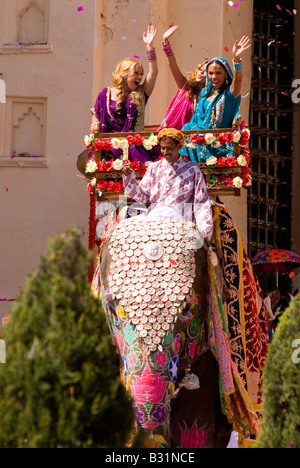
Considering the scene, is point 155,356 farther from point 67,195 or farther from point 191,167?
point 67,195

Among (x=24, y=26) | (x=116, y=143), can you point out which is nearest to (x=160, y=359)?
(x=116, y=143)

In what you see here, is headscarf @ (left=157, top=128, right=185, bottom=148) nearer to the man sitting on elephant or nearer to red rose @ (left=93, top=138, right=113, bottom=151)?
the man sitting on elephant

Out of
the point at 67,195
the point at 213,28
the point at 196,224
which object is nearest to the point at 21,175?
the point at 67,195

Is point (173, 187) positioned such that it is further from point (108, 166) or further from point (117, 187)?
point (108, 166)

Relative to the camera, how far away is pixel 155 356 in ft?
23.3

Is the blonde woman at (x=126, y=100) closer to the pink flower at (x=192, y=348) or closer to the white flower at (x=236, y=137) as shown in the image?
the white flower at (x=236, y=137)

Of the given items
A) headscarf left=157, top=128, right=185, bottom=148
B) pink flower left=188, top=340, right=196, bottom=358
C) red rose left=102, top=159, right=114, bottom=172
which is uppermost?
headscarf left=157, top=128, right=185, bottom=148

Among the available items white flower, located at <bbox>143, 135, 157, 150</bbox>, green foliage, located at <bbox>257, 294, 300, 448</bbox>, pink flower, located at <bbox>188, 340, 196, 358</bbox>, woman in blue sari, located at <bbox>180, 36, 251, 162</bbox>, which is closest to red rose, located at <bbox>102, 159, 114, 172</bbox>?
white flower, located at <bbox>143, 135, 157, 150</bbox>

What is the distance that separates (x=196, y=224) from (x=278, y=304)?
480 centimetres

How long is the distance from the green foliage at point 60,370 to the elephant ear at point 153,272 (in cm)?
123

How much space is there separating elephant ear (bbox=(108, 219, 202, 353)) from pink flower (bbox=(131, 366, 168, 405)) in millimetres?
155

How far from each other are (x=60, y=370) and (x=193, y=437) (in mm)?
2229

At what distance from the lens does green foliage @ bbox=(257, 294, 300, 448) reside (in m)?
5.73

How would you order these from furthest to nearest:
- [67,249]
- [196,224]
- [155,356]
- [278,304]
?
[278,304] < [196,224] < [155,356] < [67,249]
